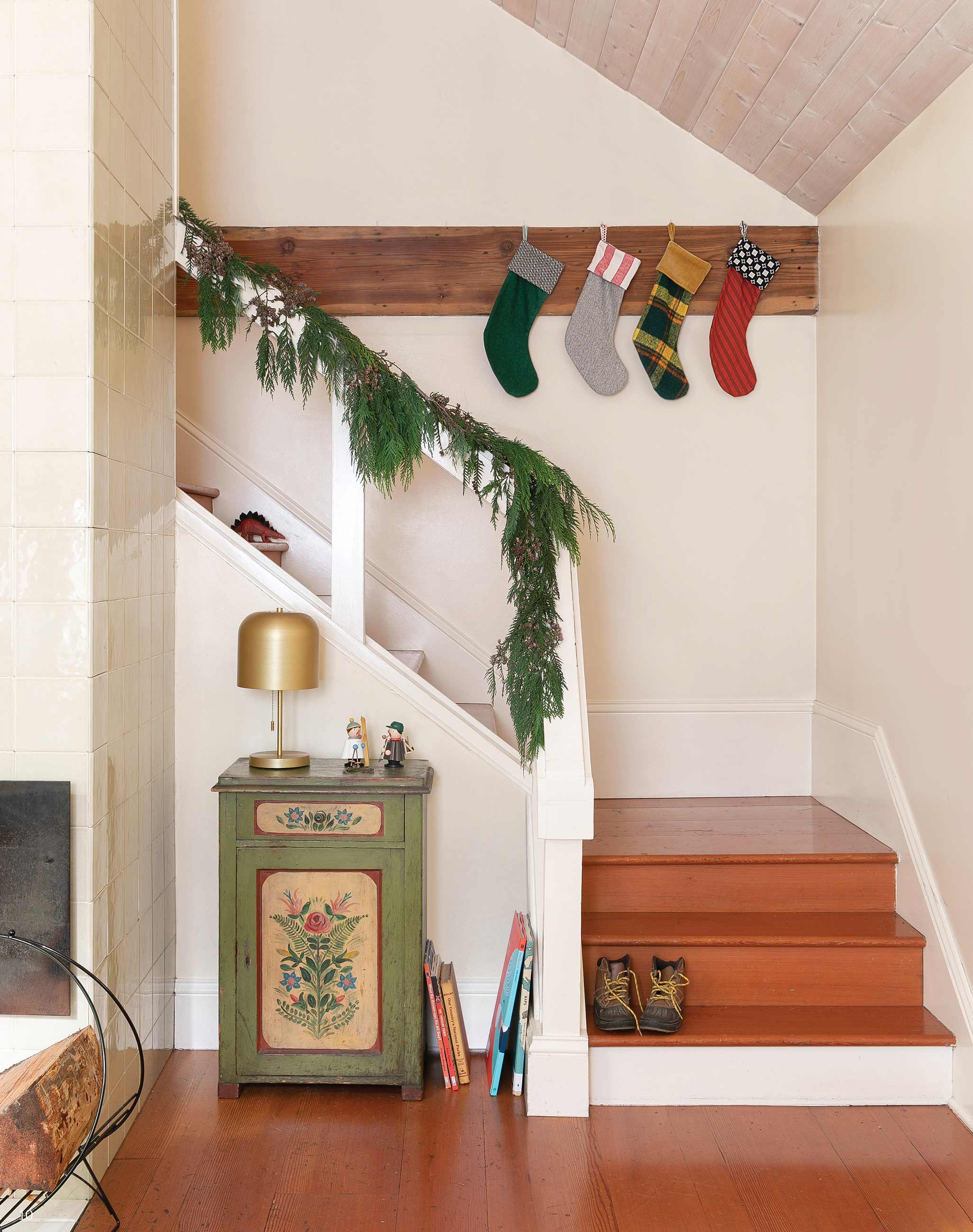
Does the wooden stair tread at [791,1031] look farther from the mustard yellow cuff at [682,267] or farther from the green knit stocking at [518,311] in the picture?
the mustard yellow cuff at [682,267]

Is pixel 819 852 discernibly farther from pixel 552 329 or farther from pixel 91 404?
pixel 91 404

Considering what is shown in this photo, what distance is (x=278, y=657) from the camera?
244cm

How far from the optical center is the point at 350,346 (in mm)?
2576

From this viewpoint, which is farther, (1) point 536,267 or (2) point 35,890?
(1) point 536,267

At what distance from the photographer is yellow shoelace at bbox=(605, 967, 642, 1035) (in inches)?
95.4

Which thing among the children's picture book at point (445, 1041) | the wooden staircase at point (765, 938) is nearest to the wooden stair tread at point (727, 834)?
the wooden staircase at point (765, 938)

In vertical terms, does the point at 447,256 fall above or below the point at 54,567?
above

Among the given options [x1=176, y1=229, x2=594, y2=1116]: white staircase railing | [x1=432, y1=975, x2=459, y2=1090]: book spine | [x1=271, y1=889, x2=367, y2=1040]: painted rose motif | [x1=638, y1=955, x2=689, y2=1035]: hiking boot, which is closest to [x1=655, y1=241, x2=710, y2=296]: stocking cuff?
[x1=176, y1=229, x2=594, y2=1116]: white staircase railing

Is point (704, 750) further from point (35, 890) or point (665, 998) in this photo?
point (35, 890)

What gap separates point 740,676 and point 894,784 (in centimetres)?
86

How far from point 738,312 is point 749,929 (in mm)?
2113

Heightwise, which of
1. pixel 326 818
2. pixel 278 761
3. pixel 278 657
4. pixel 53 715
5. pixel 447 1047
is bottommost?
pixel 447 1047

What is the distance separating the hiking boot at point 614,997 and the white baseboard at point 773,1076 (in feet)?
0.20

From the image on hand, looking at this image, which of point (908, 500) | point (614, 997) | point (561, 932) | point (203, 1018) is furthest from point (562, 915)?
point (908, 500)
